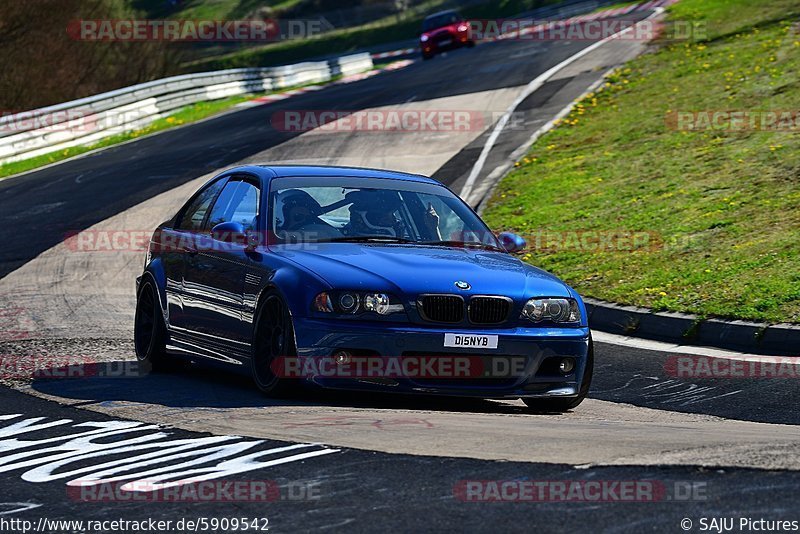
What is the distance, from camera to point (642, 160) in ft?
66.3

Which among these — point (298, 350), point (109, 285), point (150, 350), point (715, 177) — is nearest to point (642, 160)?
point (715, 177)

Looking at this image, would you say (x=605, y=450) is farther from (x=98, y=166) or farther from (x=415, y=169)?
(x=98, y=166)

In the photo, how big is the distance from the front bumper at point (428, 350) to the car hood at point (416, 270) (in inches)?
8.9

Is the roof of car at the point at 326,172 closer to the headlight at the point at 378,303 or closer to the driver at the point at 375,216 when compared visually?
the driver at the point at 375,216

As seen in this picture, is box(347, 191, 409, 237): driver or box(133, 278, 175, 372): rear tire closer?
box(347, 191, 409, 237): driver

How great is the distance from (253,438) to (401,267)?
5.95 feet

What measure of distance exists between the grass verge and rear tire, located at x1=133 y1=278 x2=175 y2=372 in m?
4.75

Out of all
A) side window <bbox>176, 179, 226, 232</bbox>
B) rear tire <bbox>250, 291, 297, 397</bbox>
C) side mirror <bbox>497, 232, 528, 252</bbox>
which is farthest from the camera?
side window <bbox>176, 179, 226, 232</bbox>

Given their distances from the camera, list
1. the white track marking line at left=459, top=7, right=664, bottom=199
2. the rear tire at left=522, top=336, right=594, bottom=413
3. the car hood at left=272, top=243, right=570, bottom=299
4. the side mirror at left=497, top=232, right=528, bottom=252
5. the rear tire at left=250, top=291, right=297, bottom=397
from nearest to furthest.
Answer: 1. the car hood at left=272, top=243, right=570, bottom=299
2. the rear tire at left=250, top=291, right=297, bottom=397
3. the rear tire at left=522, top=336, right=594, bottom=413
4. the side mirror at left=497, top=232, right=528, bottom=252
5. the white track marking line at left=459, top=7, right=664, bottom=199

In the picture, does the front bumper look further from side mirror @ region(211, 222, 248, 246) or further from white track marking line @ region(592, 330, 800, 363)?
white track marking line @ region(592, 330, 800, 363)

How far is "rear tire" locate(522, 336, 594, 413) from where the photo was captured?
8.41 m

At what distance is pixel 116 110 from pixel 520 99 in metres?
9.74

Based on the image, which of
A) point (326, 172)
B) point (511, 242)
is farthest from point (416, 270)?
point (326, 172)

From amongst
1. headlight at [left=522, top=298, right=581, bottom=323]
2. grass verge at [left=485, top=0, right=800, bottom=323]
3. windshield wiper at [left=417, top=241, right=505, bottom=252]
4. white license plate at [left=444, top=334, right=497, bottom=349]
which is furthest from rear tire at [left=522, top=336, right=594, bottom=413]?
grass verge at [left=485, top=0, right=800, bottom=323]
